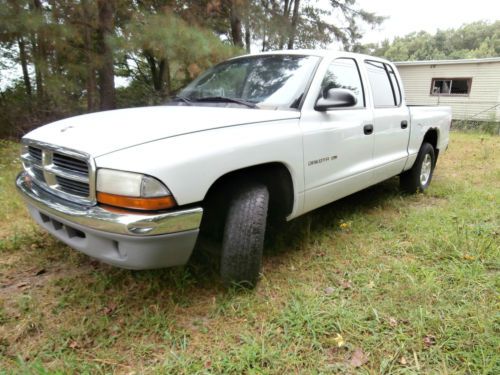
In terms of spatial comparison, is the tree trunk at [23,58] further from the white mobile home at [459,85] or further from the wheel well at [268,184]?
the white mobile home at [459,85]

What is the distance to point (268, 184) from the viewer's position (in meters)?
2.60

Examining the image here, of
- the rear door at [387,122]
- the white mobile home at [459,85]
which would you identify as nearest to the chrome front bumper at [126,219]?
the rear door at [387,122]

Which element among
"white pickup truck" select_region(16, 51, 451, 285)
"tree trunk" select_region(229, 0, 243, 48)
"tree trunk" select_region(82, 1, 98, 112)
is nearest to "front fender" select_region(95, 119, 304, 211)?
"white pickup truck" select_region(16, 51, 451, 285)

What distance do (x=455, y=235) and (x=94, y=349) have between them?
3007mm

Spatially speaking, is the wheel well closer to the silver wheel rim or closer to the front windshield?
the front windshield

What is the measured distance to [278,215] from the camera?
2764 mm

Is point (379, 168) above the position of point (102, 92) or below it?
below

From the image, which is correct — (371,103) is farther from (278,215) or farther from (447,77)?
(447,77)

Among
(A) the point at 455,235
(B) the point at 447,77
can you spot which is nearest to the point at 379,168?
(A) the point at 455,235

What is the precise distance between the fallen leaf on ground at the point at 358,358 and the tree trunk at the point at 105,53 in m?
5.79

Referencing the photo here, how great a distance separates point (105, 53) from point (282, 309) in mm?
5907

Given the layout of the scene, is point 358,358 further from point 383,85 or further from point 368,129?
point 383,85

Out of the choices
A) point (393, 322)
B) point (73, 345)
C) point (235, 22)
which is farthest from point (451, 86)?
point (73, 345)

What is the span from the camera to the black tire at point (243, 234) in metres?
2.21
